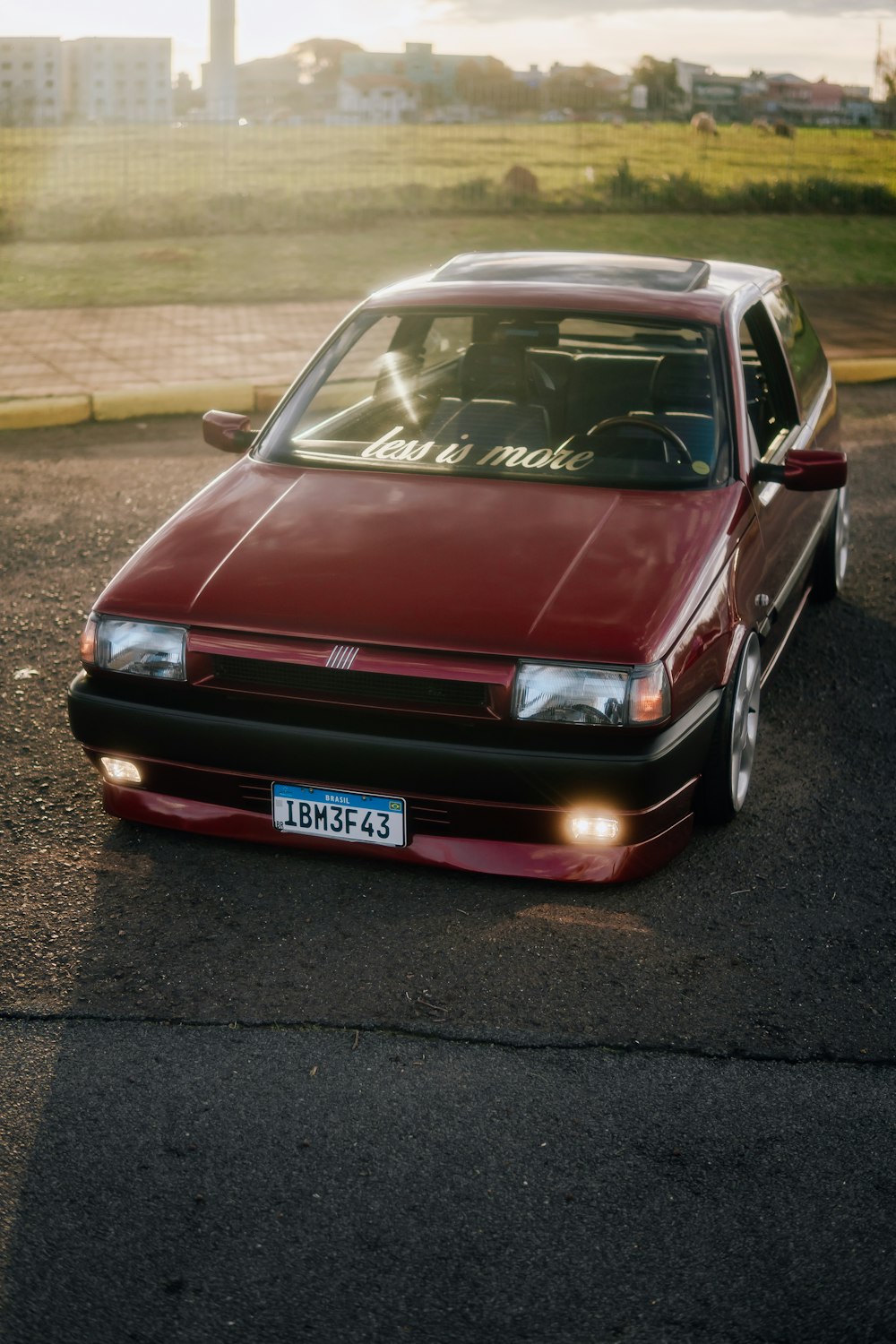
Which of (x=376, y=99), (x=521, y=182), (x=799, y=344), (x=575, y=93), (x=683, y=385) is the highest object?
(x=376, y=99)

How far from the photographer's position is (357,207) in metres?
19.2

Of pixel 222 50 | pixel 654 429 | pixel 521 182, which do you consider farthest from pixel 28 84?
pixel 222 50

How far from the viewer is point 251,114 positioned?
22672mm

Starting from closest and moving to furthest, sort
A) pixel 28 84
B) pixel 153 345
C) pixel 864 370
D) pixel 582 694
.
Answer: pixel 582 694
pixel 864 370
pixel 153 345
pixel 28 84

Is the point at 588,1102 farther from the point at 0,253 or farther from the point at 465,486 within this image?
the point at 0,253

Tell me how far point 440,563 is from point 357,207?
54.0 feet

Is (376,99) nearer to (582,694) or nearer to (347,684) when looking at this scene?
(347,684)

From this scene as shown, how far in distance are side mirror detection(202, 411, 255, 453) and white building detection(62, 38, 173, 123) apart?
20.6 m

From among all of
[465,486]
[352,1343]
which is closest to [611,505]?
[465,486]

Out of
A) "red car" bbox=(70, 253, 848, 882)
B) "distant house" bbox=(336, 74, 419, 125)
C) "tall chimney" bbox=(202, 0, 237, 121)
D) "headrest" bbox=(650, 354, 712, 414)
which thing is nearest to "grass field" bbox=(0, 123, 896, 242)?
"distant house" bbox=(336, 74, 419, 125)

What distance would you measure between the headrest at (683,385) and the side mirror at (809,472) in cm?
28

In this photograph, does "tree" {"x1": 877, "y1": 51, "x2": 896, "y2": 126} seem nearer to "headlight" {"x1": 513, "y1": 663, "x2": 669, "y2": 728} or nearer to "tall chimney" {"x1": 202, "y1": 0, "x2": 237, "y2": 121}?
"tall chimney" {"x1": 202, "y1": 0, "x2": 237, "y2": 121}

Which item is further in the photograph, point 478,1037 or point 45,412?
point 45,412

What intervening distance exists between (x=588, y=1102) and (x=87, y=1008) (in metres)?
1.21
